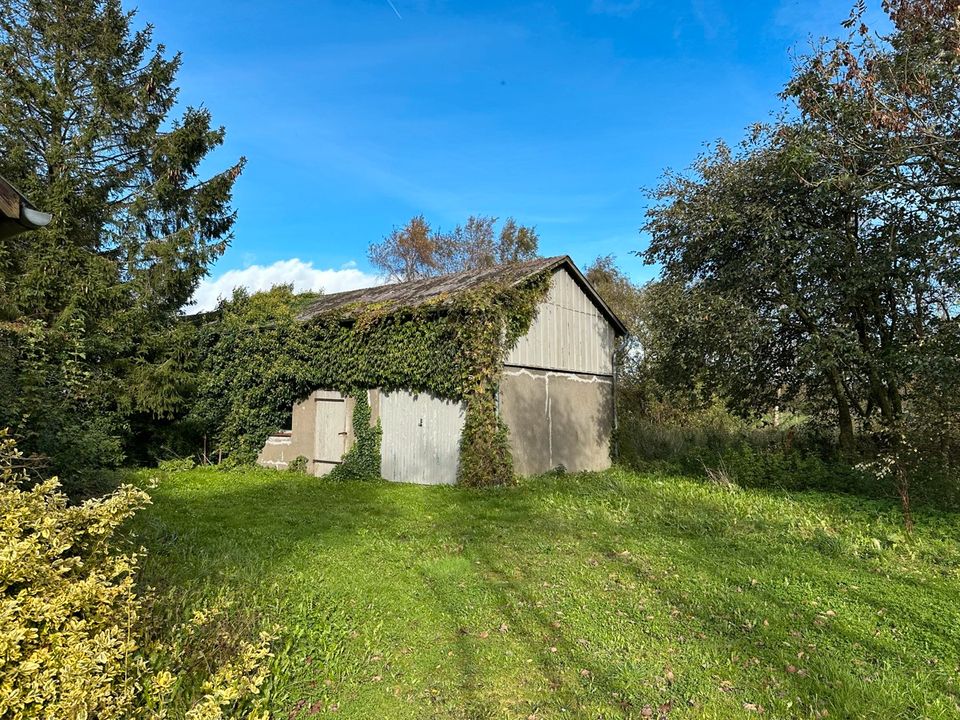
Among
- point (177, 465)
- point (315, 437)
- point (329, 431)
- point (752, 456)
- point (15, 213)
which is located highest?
point (15, 213)

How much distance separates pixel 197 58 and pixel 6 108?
15.3 feet

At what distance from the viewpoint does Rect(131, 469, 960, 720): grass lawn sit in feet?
11.8

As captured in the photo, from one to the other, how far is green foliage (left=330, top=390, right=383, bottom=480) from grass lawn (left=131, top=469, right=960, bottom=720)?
4.03 meters

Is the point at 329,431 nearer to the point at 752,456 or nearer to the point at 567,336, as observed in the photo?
the point at 567,336

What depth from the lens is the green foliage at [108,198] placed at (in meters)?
12.9

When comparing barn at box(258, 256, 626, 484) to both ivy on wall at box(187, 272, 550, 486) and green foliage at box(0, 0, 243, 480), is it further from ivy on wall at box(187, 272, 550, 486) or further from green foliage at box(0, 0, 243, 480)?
green foliage at box(0, 0, 243, 480)

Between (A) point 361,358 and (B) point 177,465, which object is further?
(B) point 177,465

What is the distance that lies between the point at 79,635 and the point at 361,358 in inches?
427

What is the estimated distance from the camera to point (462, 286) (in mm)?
13305

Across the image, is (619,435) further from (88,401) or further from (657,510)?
(88,401)

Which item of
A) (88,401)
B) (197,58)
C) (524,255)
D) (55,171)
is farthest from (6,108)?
(524,255)

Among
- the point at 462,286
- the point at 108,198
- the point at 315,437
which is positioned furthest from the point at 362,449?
the point at 108,198

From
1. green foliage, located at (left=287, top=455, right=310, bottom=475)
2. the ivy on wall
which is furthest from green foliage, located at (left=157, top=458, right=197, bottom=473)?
green foliage, located at (left=287, top=455, right=310, bottom=475)

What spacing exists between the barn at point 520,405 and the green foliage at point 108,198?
3546 mm
